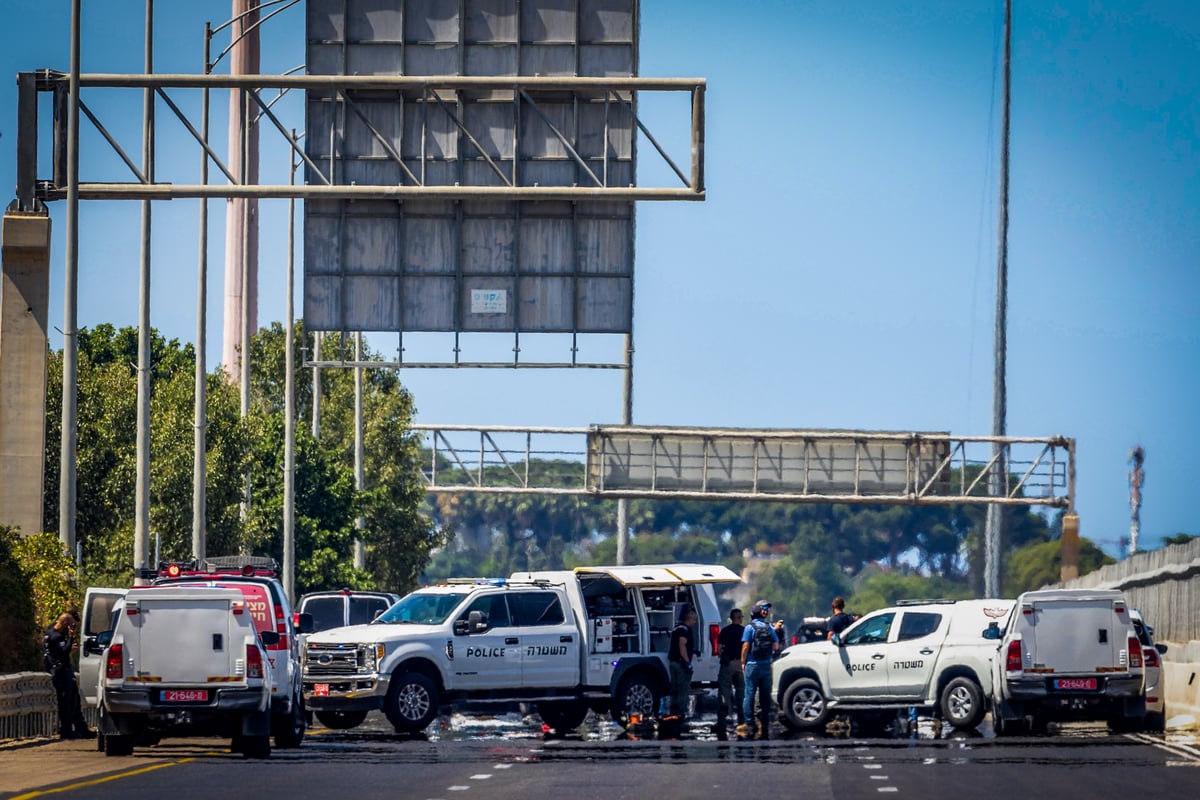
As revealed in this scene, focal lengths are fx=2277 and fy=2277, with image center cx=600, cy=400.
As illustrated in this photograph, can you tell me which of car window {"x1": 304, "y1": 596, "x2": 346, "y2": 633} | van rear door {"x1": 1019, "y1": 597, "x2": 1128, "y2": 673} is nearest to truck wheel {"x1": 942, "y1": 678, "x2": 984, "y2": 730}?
van rear door {"x1": 1019, "y1": 597, "x2": 1128, "y2": 673}

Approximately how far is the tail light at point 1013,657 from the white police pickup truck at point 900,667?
1.66 m

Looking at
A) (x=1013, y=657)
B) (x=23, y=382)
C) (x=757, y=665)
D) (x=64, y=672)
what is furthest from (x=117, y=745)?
(x=1013, y=657)

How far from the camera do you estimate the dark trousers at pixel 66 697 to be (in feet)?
96.8

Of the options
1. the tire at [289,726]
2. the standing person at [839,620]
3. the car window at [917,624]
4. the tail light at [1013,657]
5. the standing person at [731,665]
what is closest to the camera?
the tire at [289,726]

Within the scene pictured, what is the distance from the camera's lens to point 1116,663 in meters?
29.6

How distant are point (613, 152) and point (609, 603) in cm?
686

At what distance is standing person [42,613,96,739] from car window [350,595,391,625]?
1103 centimetres

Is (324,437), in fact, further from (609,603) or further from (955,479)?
(955,479)

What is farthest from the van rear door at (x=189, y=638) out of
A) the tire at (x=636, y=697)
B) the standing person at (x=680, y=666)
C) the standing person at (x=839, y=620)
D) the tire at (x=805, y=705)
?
the standing person at (x=839, y=620)

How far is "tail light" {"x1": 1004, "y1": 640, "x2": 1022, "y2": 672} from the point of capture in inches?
1171

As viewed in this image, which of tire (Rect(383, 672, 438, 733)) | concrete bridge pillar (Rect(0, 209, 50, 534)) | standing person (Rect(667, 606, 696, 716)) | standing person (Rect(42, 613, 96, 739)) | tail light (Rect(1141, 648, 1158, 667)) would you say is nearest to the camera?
standing person (Rect(42, 613, 96, 739))

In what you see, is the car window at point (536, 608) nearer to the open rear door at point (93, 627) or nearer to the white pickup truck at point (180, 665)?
the open rear door at point (93, 627)

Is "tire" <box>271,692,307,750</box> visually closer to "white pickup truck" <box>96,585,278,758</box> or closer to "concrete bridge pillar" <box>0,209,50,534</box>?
"white pickup truck" <box>96,585,278,758</box>

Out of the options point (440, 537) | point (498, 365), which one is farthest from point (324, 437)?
point (498, 365)
